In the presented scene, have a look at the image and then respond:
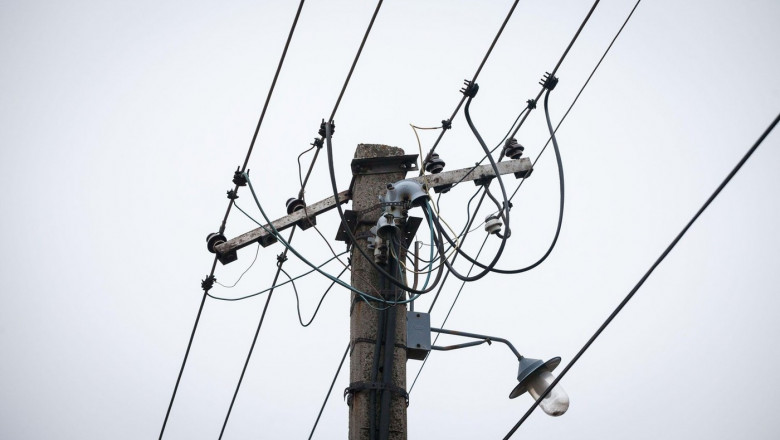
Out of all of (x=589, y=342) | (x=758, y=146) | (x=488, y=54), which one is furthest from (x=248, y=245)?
(x=758, y=146)

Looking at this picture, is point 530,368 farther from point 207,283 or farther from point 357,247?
point 207,283

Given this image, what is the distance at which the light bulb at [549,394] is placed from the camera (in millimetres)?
4512

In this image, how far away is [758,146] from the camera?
3.08 m

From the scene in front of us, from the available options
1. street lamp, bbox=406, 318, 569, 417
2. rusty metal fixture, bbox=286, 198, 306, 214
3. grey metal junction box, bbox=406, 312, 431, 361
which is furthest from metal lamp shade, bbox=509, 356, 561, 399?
rusty metal fixture, bbox=286, 198, 306, 214

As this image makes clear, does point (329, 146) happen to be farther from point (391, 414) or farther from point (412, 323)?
point (391, 414)

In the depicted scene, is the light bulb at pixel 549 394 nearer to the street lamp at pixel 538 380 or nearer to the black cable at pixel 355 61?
the street lamp at pixel 538 380

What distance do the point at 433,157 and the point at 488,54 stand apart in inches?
34.4

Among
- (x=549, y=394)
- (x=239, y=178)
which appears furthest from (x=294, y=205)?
(x=549, y=394)

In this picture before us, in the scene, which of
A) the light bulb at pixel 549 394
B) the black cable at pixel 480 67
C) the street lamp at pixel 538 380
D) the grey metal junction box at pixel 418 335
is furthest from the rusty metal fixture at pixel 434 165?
the light bulb at pixel 549 394

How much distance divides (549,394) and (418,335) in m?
0.93

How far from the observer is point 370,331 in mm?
4461

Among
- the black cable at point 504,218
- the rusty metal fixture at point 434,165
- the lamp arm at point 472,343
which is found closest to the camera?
the black cable at point 504,218

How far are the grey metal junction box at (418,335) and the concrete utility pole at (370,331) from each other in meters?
0.13

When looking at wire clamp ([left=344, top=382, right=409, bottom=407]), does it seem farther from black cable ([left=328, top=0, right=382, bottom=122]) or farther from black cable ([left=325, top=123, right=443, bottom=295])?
black cable ([left=328, top=0, right=382, bottom=122])
